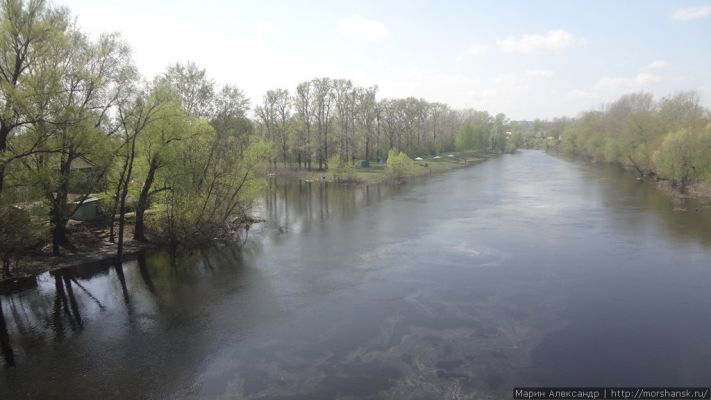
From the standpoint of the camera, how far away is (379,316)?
675 inches

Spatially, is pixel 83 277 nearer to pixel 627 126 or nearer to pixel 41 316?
pixel 41 316

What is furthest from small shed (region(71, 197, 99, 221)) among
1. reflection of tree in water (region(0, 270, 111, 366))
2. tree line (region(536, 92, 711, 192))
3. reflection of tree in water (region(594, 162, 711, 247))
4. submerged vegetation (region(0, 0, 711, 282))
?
tree line (region(536, 92, 711, 192))

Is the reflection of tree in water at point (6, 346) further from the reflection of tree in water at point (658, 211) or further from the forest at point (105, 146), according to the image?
the reflection of tree in water at point (658, 211)

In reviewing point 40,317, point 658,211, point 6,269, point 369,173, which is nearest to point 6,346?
point 40,317

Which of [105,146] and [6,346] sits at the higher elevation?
[105,146]

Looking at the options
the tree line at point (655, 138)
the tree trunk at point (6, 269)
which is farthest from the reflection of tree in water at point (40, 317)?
the tree line at point (655, 138)

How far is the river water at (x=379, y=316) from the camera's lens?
1298 centimetres

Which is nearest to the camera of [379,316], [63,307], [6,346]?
[6,346]

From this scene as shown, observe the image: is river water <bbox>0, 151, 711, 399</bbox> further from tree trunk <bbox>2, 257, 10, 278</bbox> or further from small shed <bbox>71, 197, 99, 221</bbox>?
small shed <bbox>71, 197, 99, 221</bbox>

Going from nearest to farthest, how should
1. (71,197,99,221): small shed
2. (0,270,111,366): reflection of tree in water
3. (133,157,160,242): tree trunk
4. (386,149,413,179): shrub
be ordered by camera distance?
1. (0,270,111,366): reflection of tree in water
2. (133,157,160,242): tree trunk
3. (71,197,99,221): small shed
4. (386,149,413,179): shrub

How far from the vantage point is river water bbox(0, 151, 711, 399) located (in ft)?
42.6

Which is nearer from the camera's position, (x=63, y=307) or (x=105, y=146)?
(x=63, y=307)

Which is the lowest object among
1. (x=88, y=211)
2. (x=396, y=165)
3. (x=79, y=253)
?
(x=79, y=253)

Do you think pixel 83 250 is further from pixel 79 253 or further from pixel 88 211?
pixel 88 211
